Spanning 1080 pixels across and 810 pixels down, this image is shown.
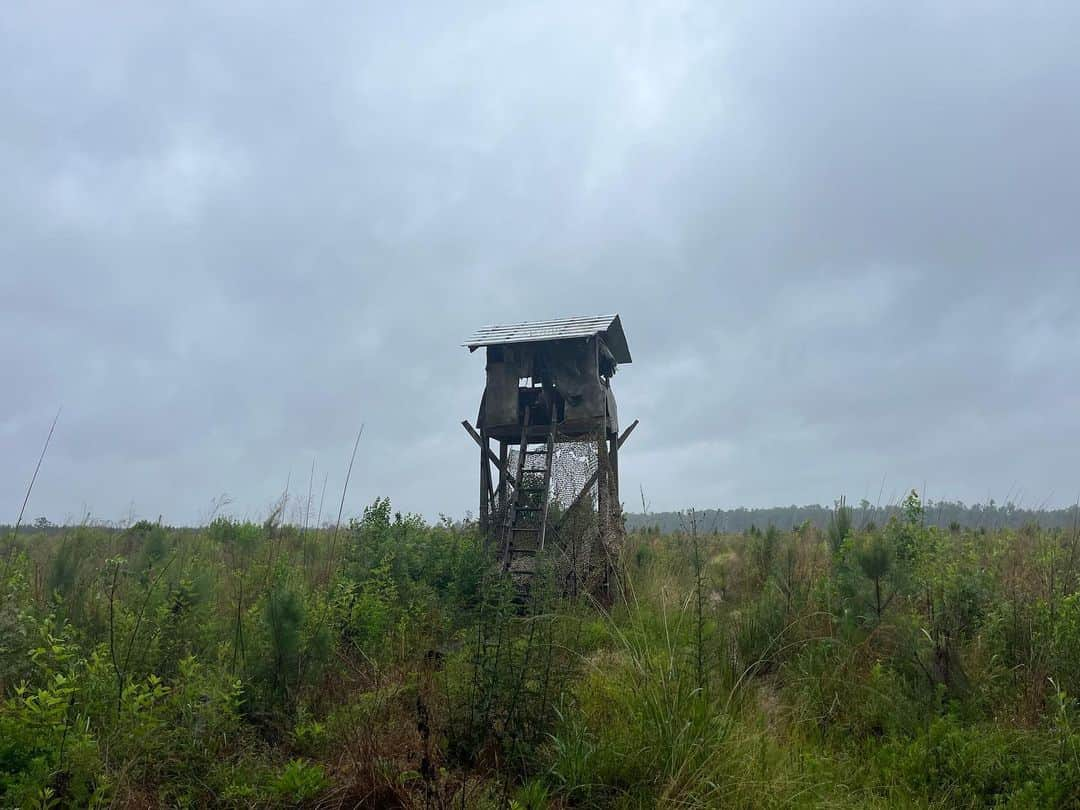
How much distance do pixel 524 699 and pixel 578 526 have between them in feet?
19.9

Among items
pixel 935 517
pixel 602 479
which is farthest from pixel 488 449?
pixel 935 517

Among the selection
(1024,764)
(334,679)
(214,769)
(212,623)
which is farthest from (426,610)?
(1024,764)

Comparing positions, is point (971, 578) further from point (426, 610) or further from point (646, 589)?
point (426, 610)

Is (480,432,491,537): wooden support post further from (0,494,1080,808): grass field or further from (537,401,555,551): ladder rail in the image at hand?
(0,494,1080,808): grass field

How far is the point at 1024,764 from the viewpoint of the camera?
13.5ft

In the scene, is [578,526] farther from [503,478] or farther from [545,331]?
[545,331]

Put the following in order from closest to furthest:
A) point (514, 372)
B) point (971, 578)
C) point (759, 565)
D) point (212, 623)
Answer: point (212, 623)
point (971, 578)
point (759, 565)
point (514, 372)

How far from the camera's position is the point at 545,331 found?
11.6 metres

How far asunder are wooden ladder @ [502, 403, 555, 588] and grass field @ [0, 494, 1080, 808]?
321 cm

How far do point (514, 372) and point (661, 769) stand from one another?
833 centimetres

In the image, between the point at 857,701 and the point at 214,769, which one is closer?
the point at 214,769

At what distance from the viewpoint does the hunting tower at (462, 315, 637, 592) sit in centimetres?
1001

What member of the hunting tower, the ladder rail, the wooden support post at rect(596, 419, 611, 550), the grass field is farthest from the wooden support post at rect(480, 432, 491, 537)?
the grass field

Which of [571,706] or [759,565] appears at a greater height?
[759,565]
